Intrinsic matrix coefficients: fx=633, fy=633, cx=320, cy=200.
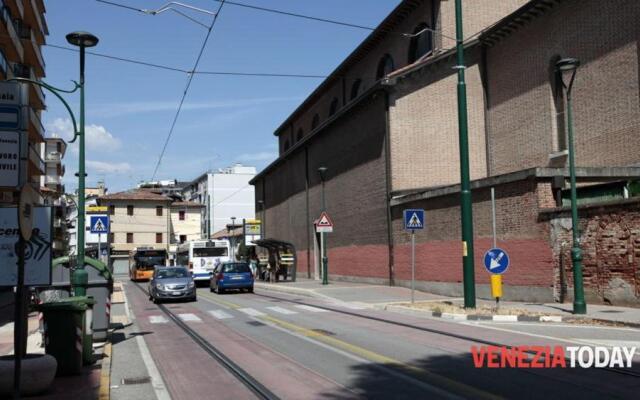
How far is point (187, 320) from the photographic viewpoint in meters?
18.3

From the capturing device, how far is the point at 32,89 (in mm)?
36375

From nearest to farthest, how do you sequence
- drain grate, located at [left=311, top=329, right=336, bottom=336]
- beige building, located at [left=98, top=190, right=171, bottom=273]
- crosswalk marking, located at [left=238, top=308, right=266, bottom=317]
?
drain grate, located at [left=311, top=329, right=336, bottom=336] < crosswalk marking, located at [left=238, top=308, right=266, bottom=317] < beige building, located at [left=98, top=190, right=171, bottom=273]

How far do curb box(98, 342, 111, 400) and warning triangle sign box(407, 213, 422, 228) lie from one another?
10.5 m

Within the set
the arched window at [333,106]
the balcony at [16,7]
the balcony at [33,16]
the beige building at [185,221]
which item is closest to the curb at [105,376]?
the balcony at [16,7]

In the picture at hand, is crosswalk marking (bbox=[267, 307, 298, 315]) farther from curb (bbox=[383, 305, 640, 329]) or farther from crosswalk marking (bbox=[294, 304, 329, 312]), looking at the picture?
curb (bbox=[383, 305, 640, 329])

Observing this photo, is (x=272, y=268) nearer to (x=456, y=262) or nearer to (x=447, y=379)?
(x=456, y=262)

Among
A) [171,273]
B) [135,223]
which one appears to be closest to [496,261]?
[171,273]

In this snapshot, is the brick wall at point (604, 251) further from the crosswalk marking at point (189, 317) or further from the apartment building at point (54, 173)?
the apartment building at point (54, 173)

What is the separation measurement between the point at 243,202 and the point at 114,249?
29.4 metres

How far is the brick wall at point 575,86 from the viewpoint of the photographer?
2233 centimetres

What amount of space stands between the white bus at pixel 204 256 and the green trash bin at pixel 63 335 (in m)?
32.1

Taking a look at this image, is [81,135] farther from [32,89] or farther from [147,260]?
[147,260]

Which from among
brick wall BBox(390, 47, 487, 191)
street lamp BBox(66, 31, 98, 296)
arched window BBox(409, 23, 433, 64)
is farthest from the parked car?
arched window BBox(409, 23, 433, 64)

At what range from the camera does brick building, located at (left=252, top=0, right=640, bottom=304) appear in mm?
19016
